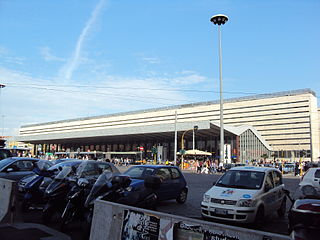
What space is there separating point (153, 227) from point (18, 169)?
9.46 meters

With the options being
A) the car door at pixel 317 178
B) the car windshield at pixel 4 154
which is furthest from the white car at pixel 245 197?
the car windshield at pixel 4 154

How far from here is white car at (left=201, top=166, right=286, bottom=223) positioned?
7.41 m

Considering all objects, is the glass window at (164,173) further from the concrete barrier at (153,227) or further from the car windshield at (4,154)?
the car windshield at (4,154)

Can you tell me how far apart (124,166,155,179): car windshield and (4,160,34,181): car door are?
4501 millimetres

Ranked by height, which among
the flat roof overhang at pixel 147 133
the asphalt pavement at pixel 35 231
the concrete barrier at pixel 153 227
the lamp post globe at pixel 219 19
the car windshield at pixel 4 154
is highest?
the lamp post globe at pixel 219 19

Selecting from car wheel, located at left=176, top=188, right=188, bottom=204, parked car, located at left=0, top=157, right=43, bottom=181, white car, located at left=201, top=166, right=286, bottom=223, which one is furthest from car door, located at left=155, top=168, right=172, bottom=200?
parked car, located at left=0, top=157, right=43, bottom=181

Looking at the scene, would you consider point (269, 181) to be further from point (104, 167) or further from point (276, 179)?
point (104, 167)

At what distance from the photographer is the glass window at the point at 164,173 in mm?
10498

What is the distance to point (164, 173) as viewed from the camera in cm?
1080

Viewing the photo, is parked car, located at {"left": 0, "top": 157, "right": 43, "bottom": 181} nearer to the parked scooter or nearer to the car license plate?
the parked scooter

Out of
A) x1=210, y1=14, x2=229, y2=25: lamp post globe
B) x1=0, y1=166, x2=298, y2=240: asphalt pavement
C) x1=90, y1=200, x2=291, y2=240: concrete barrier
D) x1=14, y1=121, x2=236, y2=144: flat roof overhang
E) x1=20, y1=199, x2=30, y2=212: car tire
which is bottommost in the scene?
x1=0, y1=166, x2=298, y2=240: asphalt pavement

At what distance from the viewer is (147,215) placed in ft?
13.0

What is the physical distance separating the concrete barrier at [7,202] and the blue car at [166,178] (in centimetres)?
357

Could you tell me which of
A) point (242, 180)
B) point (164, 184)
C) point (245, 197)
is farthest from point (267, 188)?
point (164, 184)
